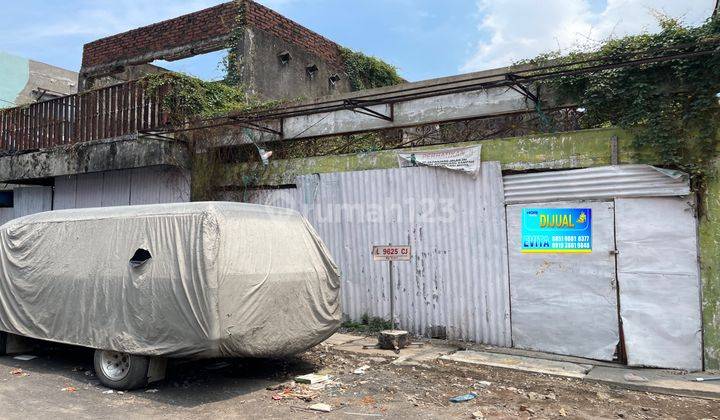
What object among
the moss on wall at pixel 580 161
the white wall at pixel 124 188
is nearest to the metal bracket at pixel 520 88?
the moss on wall at pixel 580 161

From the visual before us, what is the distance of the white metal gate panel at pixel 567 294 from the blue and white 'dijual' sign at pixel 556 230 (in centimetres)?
7

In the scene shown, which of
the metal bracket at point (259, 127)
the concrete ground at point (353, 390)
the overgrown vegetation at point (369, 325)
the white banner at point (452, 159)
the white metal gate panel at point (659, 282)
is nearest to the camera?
the concrete ground at point (353, 390)

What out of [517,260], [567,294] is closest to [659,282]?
[567,294]

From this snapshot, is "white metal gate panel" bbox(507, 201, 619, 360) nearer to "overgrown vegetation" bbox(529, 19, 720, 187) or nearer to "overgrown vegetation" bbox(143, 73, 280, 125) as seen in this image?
"overgrown vegetation" bbox(529, 19, 720, 187)

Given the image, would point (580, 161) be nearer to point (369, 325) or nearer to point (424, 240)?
point (424, 240)

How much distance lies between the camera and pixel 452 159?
876cm

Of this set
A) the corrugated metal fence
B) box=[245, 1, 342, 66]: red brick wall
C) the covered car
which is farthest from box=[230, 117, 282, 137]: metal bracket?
box=[245, 1, 342, 66]: red brick wall

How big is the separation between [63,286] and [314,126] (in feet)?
17.3

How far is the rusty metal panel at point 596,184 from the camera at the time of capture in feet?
23.5

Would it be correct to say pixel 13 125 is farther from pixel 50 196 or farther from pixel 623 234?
pixel 623 234

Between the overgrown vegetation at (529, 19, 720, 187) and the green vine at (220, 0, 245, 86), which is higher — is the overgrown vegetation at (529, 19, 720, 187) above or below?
below

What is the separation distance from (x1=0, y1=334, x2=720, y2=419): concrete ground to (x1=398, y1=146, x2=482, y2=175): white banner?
2.87 m

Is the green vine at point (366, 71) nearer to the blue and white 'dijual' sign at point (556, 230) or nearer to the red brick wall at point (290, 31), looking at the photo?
the red brick wall at point (290, 31)

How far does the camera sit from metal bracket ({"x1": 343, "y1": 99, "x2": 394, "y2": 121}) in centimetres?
910
